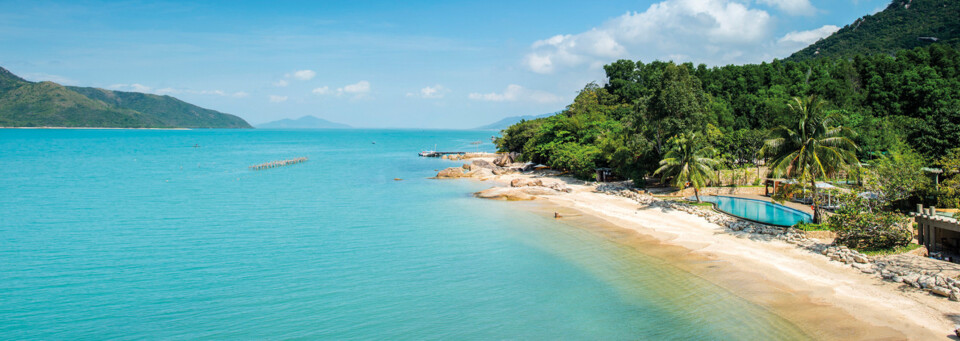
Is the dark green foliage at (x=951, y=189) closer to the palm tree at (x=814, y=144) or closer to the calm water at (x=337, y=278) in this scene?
the palm tree at (x=814, y=144)

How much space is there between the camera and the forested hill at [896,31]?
245 feet

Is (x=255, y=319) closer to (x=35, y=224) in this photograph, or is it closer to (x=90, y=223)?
(x=90, y=223)

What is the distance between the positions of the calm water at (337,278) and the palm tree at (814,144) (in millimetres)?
8594

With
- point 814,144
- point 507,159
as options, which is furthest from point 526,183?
point 814,144

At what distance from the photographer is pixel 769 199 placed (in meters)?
33.2

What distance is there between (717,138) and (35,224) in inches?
1961

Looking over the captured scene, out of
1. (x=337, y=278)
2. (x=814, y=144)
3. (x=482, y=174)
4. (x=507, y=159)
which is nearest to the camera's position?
(x=337, y=278)

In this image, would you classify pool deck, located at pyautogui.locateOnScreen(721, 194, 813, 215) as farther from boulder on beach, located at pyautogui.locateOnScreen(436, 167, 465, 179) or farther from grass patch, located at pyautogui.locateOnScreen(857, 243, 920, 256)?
boulder on beach, located at pyautogui.locateOnScreen(436, 167, 465, 179)

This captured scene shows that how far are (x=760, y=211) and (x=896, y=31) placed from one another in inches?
3278

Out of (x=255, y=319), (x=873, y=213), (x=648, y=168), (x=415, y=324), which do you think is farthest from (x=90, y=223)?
(x=873, y=213)

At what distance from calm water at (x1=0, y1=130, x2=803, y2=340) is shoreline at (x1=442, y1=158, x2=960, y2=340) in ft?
3.53

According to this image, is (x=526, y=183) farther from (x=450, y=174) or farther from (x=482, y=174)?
(x=450, y=174)

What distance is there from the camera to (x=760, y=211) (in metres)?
30.2

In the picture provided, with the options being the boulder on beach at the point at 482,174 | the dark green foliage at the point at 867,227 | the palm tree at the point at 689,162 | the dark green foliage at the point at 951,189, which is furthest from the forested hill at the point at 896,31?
the dark green foliage at the point at 867,227
